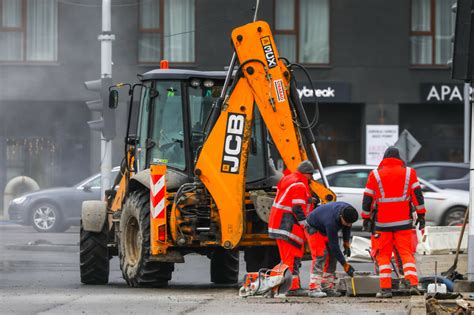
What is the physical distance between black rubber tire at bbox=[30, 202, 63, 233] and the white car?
5.99 metres

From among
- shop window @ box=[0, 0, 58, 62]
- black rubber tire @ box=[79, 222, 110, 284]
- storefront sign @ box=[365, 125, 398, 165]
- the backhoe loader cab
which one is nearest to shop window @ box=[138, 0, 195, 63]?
shop window @ box=[0, 0, 58, 62]

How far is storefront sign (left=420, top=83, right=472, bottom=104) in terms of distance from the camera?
38250mm

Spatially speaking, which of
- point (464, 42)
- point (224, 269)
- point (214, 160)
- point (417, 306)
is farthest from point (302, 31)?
point (417, 306)

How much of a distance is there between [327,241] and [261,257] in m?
1.87

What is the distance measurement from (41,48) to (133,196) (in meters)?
22.4

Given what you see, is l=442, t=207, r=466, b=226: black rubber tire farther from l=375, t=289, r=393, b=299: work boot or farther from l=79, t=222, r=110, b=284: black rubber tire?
l=375, t=289, r=393, b=299: work boot

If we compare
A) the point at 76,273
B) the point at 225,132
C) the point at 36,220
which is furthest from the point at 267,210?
the point at 36,220

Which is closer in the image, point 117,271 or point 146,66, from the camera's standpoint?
point 117,271

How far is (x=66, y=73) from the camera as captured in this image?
36.7 m

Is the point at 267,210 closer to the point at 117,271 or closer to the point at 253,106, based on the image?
the point at 253,106

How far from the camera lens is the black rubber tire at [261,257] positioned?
52.5 feet

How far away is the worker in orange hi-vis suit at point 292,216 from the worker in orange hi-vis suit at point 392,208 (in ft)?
2.29

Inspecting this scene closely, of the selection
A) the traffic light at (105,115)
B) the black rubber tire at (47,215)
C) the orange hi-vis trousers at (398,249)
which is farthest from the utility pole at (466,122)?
the orange hi-vis trousers at (398,249)

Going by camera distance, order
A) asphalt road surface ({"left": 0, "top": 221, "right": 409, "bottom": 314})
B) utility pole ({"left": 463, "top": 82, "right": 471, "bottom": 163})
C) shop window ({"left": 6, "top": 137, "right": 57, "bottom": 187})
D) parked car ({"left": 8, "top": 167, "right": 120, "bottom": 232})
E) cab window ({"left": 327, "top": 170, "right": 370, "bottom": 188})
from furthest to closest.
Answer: shop window ({"left": 6, "top": 137, "right": 57, "bottom": 187})
utility pole ({"left": 463, "top": 82, "right": 471, "bottom": 163})
parked car ({"left": 8, "top": 167, "right": 120, "bottom": 232})
cab window ({"left": 327, "top": 170, "right": 370, "bottom": 188})
asphalt road surface ({"left": 0, "top": 221, "right": 409, "bottom": 314})
